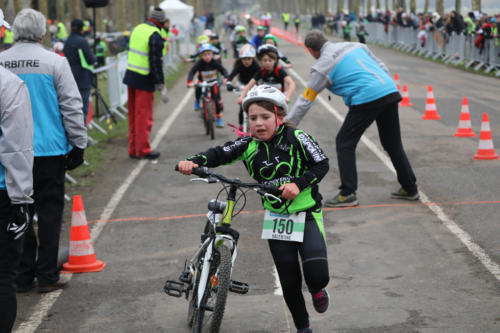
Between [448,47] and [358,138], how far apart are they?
2504 cm

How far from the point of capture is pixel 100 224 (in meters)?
9.06

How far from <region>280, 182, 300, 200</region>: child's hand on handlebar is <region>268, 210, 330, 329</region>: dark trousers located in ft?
1.29

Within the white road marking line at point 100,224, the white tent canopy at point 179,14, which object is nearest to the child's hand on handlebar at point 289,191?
the white road marking line at point 100,224

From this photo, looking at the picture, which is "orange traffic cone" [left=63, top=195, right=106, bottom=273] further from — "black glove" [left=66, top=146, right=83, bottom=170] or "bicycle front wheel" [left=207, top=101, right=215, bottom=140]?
"bicycle front wheel" [left=207, top=101, right=215, bottom=140]

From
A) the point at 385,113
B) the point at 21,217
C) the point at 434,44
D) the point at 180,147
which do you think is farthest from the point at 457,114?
the point at 434,44

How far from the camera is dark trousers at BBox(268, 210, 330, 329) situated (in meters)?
5.05

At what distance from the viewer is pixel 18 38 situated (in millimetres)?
6602

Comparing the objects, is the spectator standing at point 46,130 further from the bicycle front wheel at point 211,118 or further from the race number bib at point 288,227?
the bicycle front wheel at point 211,118

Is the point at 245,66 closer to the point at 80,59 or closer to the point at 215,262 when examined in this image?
→ the point at 80,59

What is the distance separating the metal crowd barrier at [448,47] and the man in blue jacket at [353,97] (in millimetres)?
18215

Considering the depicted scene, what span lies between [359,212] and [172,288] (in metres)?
4.21

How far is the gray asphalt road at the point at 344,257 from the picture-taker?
591 centimetres

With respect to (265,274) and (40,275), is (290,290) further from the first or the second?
(40,275)

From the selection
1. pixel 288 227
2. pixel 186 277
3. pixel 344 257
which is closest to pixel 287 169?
pixel 288 227
